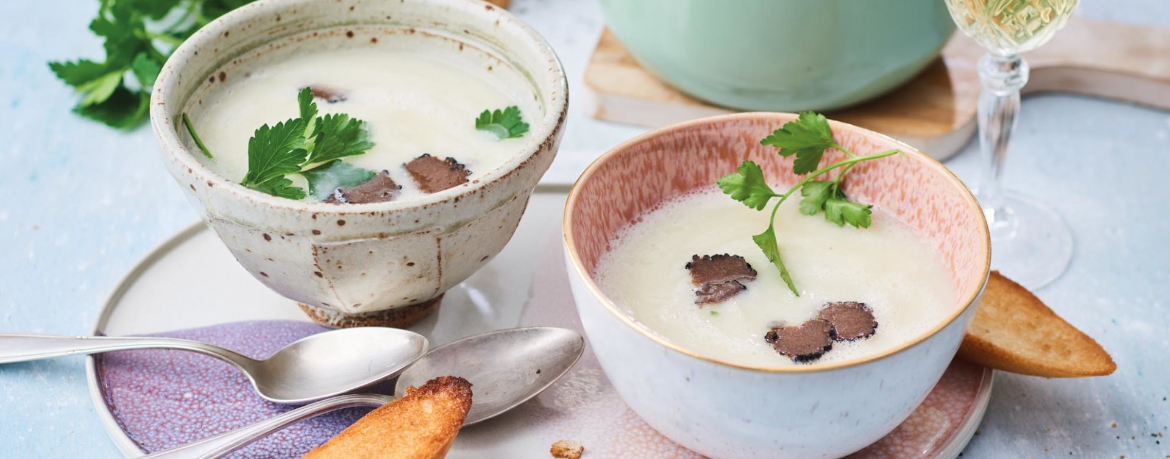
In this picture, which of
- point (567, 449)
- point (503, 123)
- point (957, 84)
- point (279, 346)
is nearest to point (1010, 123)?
point (957, 84)

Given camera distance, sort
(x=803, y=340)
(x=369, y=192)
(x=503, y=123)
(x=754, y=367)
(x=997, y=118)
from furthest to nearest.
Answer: (x=997, y=118)
(x=503, y=123)
(x=369, y=192)
(x=803, y=340)
(x=754, y=367)

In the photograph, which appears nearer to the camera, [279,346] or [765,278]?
[765,278]

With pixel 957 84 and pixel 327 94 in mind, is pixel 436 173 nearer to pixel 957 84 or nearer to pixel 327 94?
pixel 327 94

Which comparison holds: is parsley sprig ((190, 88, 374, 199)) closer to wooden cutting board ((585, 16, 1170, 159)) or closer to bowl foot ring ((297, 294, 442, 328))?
bowl foot ring ((297, 294, 442, 328))

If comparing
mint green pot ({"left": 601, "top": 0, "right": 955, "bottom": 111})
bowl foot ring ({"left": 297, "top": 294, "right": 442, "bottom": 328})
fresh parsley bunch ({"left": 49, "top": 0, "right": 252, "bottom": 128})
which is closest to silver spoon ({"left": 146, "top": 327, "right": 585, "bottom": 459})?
bowl foot ring ({"left": 297, "top": 294, "right": 442, "bottom": 328})

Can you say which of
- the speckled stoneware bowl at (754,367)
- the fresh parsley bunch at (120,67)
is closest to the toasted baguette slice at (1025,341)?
the speckled stoneware bowl at (754,367)

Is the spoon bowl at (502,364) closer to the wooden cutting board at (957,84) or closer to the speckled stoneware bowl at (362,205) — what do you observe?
the speckled stoneware bowl at (362,205)
